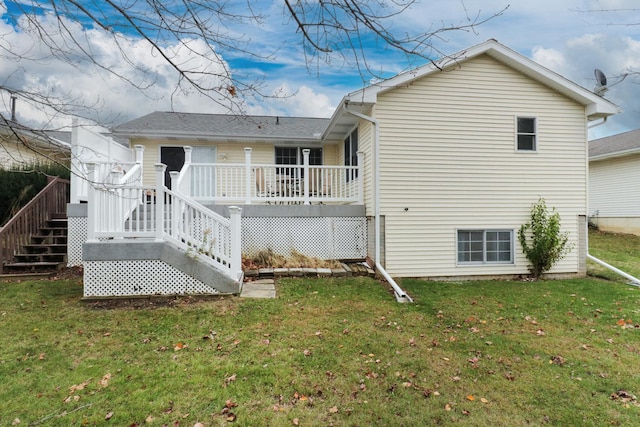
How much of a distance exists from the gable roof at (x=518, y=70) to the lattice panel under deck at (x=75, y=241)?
6.54 metres

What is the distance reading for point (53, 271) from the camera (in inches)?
305

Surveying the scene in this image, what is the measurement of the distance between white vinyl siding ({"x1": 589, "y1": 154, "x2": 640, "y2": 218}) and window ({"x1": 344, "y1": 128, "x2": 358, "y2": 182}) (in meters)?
12.6

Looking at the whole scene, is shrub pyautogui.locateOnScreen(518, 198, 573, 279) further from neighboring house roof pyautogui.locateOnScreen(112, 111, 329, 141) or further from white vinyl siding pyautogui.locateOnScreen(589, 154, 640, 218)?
white vinyl siding pyautogui.locateOnScreen(589, 154, 640, 218)

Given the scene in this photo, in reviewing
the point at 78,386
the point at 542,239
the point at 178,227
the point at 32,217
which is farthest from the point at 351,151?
the point at 78,386

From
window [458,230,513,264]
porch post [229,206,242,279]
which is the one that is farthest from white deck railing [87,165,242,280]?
window [458,230,513,264]

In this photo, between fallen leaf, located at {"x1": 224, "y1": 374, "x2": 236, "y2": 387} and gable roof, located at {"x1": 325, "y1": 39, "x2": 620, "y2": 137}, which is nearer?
fallen leaf, located at {"x1": 224, "y1": 374, "x2": 236, "y2": 387}

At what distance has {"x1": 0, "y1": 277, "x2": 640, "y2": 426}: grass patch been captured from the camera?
295cm

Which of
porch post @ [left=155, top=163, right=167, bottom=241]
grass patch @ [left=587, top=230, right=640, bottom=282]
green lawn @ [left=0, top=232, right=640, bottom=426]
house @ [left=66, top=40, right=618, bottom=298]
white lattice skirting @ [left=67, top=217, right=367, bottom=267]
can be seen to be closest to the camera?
green lawn @ [left=0, top=232, right=640, bottom=426]

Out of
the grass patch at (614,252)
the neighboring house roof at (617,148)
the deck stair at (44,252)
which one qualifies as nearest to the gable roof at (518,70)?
the grass patch at (614,252)

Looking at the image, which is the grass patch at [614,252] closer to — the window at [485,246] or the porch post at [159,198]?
the window at [485,246]

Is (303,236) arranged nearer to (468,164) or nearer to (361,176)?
(361,176)

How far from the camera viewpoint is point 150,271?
6.06 m

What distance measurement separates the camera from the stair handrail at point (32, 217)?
25.0 feet

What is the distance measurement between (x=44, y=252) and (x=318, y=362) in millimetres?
7876
